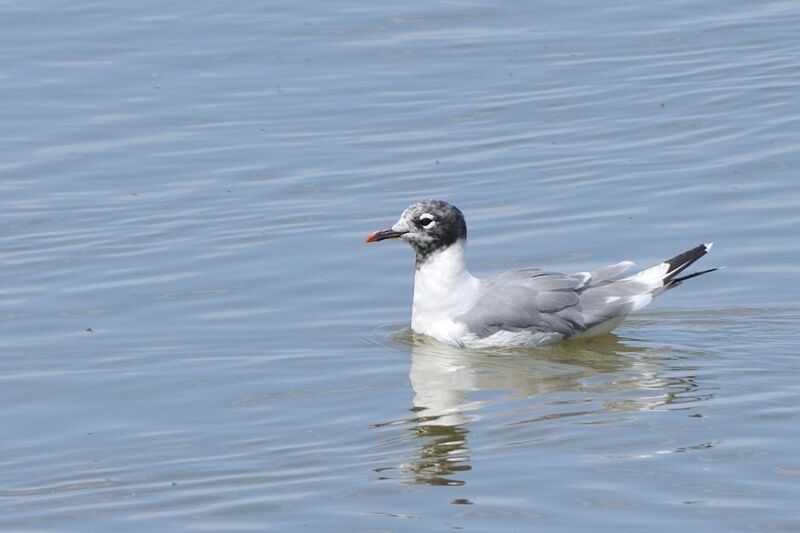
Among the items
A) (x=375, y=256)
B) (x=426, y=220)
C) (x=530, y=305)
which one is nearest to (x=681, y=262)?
(x=530, y=305)

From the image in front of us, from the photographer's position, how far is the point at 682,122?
642 inches

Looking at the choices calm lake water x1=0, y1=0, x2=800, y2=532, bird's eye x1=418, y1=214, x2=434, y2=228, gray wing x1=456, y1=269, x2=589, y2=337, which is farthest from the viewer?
bird's eye x1=418, y1=214, x2=434, y2=228

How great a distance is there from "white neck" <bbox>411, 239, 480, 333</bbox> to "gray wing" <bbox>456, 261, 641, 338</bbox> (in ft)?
0.53

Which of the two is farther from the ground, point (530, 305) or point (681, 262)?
point (681, 262)

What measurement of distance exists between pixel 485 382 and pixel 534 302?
108cm

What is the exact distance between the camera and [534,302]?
1154 cm

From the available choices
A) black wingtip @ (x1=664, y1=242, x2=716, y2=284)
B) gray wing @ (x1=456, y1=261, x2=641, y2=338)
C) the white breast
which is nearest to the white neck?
the white breast

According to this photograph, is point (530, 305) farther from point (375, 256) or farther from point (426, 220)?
point (375, 256)

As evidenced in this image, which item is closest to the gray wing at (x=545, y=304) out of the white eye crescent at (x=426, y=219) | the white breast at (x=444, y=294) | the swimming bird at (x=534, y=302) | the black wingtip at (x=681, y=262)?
the swimming bird at (x=534, y=302)

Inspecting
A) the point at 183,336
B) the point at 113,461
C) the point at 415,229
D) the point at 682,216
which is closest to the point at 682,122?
the point at 682,216

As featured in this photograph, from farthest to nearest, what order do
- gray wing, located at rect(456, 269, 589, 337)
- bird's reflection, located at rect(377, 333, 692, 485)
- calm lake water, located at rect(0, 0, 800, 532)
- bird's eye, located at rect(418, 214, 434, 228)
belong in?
bird's eye, located at rect(418, 214, 434, 228) → gray wing, located at rect(456, 269, 589, 337) → bird's reflection, located at rect(377, 333, 692, 485) → calm lake water, located at rect(0, 0, 800, 532)

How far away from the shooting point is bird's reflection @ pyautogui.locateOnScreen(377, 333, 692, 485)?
9070mm

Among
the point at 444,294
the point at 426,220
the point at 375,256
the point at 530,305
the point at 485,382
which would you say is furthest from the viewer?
the point at 375,256

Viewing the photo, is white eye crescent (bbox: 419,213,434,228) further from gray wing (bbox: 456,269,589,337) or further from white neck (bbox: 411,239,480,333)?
gray wing (bbox: 456,269,589,337)
